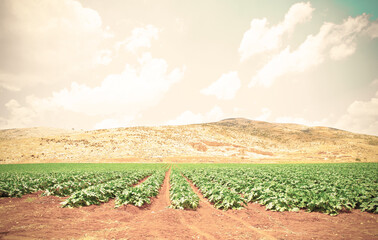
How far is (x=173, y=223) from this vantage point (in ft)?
29.8

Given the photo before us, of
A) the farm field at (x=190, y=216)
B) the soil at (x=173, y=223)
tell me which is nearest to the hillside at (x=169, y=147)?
the farm field at (x=190, y=216)

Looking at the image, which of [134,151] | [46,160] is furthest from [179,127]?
[46,160]

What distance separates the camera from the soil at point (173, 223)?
7.71 m

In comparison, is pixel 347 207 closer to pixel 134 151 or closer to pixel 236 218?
pixel 236 218

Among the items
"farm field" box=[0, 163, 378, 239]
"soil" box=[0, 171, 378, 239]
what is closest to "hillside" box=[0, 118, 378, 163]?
"farm field" box=[0, 163, 378, 239]

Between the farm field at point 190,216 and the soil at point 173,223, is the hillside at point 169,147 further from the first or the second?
the soil at point 173,223

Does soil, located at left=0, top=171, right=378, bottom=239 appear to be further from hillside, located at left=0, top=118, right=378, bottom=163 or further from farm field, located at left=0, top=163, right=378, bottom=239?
hillside, located at left=0, top=118, right=378, bottom=163

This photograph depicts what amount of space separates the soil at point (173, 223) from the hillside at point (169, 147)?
6242cm

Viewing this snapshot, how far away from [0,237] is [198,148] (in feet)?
299

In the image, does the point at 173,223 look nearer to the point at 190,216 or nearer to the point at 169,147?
the point at 190,216

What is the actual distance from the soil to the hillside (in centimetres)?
6242

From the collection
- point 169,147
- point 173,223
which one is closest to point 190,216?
point 173,223

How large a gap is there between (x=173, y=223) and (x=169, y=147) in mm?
83398

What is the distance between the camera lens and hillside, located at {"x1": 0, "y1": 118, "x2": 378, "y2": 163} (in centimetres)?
7231
